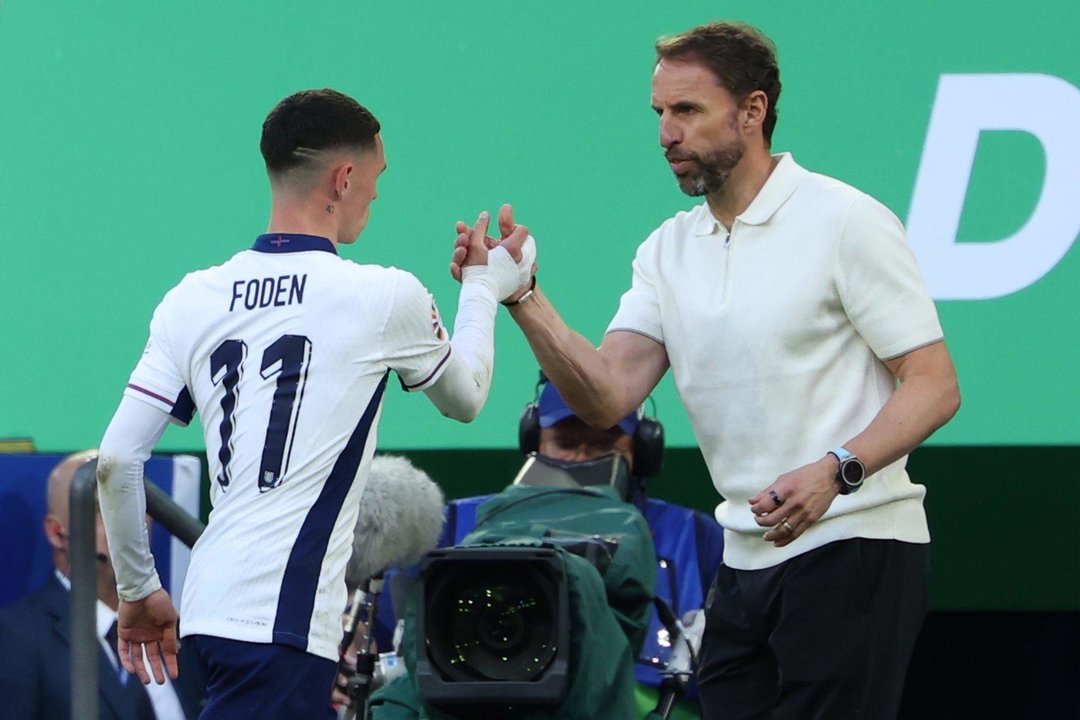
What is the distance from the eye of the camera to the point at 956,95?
14.8ft

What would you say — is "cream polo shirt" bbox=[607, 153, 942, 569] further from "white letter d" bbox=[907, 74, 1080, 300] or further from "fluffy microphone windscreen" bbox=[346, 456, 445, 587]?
"white letter d" bbox=[907, 74, 1080, 300]

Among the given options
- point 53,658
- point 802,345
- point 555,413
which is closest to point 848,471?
point 802,345

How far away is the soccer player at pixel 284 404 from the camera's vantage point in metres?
2.48

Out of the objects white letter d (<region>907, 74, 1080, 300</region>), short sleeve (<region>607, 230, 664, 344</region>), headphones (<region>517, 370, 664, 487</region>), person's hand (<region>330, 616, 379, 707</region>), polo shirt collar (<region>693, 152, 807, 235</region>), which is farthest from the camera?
white letter d (<region>907, 74, 1080, 300</region>)

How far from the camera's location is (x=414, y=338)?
261 centimetres

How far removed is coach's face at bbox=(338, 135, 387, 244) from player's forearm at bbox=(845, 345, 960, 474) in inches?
34.1

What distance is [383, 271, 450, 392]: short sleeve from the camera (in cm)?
259

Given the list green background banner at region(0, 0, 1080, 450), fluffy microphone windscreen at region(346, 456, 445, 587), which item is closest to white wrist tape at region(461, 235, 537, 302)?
fluffy microphone windscreen at region(346, 456, 445, 587)

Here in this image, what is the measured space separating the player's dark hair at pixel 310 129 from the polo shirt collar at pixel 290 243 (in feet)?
0.42

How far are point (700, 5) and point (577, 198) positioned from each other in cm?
61

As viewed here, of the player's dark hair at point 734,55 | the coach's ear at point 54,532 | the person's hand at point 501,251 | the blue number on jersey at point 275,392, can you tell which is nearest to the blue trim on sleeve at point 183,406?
the blue number on jersey at point 275,392

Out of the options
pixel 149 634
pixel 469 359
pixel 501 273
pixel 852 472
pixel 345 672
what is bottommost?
pixel 345 672

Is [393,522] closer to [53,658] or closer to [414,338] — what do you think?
[53,658]

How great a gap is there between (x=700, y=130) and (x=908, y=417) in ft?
1.95
